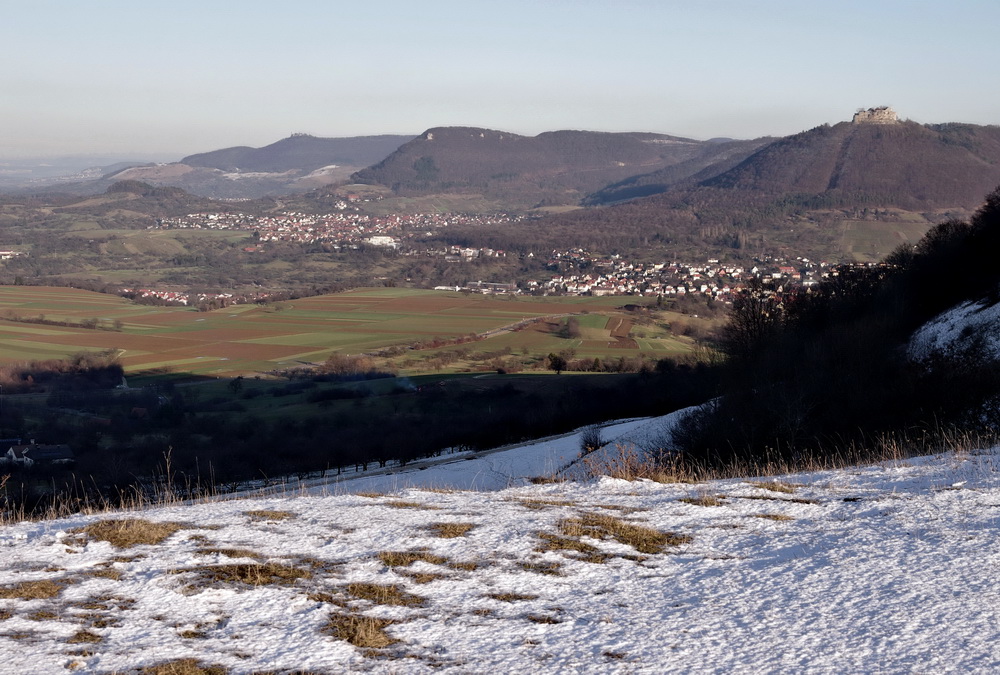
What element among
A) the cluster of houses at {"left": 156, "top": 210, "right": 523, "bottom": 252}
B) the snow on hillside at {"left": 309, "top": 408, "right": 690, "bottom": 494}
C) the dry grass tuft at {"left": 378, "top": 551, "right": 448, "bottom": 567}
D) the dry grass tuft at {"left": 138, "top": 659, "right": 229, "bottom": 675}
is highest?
the cluster of houses at {"left": 156, "top": 210, "right": 523, "bottom": 252}

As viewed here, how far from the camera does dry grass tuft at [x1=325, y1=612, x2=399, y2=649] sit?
430 centimetres

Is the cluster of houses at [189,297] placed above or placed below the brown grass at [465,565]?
below

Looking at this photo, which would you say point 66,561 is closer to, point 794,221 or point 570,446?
point 570,446

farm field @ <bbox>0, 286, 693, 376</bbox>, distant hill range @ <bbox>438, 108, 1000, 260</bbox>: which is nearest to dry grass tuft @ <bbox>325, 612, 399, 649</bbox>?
farm field @ <bbox>0, 286, 693, 376</bbox>

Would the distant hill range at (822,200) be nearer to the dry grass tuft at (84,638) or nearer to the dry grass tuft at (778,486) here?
the dry grass tuft at (778,486)

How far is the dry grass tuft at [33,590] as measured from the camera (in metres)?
4.91

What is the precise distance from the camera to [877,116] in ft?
563

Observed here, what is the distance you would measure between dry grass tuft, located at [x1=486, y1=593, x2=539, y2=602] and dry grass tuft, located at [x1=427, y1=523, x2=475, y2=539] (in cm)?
119

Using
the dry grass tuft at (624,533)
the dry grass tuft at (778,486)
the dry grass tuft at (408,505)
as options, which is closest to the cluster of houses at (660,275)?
the dry grass tuft at (778,486)

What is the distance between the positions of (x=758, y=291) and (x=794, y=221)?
111 meters

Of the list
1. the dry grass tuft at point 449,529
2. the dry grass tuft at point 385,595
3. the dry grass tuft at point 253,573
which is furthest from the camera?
the dry grass tuft at point 449,529

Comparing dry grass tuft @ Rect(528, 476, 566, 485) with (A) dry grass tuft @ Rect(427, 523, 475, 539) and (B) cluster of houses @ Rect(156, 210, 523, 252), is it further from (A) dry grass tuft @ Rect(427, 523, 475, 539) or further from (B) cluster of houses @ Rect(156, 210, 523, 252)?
(B) cluster of houses @ Rect(156, 210, 523, 252)

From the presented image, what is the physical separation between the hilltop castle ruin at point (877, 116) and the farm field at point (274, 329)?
115 meters

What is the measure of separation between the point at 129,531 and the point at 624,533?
12.0ft
